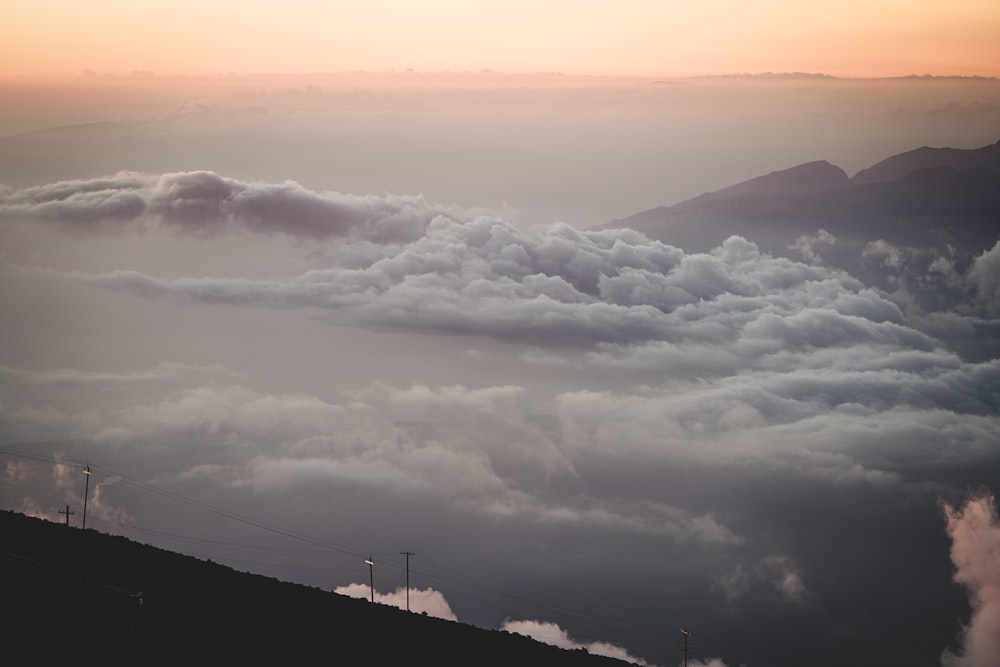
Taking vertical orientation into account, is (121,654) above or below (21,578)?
below

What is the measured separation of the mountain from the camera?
6062cm

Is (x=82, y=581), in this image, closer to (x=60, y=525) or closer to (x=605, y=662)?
(x=60, y=525)

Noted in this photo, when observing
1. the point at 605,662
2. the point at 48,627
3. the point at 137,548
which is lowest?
the point at 605,662

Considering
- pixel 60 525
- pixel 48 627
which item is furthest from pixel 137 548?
pixel 48 627

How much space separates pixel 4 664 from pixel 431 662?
3427 cm

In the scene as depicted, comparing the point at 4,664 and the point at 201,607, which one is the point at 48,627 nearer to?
the point at 4,664

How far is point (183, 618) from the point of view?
2783 inches

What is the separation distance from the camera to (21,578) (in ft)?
217

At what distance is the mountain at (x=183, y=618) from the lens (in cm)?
6062

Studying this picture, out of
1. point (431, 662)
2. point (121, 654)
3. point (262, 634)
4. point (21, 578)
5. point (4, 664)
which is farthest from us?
point (431, 662)

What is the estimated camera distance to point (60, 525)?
9106 cm

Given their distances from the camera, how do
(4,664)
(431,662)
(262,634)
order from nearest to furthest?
(4,664), (262,634), (431,662)

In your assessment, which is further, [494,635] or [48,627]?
[494,635]

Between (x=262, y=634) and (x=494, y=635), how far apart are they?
2470 cm
